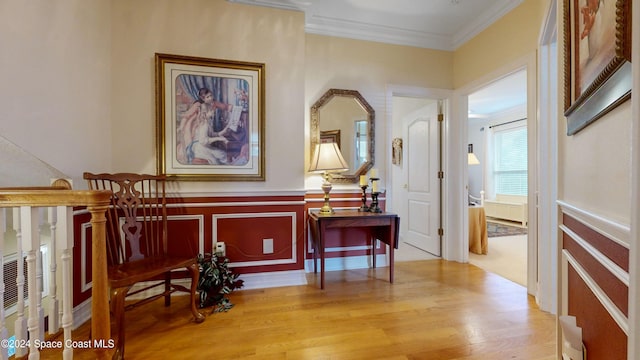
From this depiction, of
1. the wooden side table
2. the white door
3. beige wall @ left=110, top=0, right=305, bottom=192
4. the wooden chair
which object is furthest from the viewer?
the white door

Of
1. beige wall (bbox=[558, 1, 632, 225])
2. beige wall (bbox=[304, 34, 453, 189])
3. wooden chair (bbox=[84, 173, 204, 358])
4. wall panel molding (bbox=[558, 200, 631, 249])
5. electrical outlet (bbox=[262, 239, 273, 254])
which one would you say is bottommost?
electrical outlet (bbox=[262, 239, 273, 254])

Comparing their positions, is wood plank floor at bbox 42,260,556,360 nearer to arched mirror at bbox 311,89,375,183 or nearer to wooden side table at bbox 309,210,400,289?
wooden side table at bbox 309,210,400,289

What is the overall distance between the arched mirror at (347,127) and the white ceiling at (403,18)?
0.72 metres

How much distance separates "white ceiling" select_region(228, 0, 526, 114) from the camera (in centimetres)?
257

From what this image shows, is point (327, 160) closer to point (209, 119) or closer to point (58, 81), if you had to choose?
point (209, 119)

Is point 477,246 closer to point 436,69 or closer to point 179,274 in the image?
point 436,69

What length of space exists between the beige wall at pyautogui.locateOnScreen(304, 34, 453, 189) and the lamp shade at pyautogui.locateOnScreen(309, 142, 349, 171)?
269 mm

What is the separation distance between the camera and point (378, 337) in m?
1.68

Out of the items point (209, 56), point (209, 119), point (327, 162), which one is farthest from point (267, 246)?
point (209, 56)

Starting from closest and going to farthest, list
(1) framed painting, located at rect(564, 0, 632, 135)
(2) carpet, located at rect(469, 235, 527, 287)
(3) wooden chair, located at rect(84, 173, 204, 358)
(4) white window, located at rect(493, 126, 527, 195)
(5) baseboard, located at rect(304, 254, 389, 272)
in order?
1. (1) framed painting, located at rect(564, 0, 632, 135)
2. (3) wooden chair, located at rect(84, 173, 204, 358)
3. (2) carpet, located at rect(469, 235, 527, 287)
4. (5) baseboard, located at rect(304, 254, 389, 272)
5. (4) white window, located at rect(493, 126, 527, 195)

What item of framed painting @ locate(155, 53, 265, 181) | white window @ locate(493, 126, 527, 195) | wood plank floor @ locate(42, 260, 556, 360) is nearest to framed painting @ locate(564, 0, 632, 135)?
wood plank floor @ locate(42, 260, 556, 360)

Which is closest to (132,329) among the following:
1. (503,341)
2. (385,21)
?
(503,341)

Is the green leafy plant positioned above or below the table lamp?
below

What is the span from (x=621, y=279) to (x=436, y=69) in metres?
3.07
